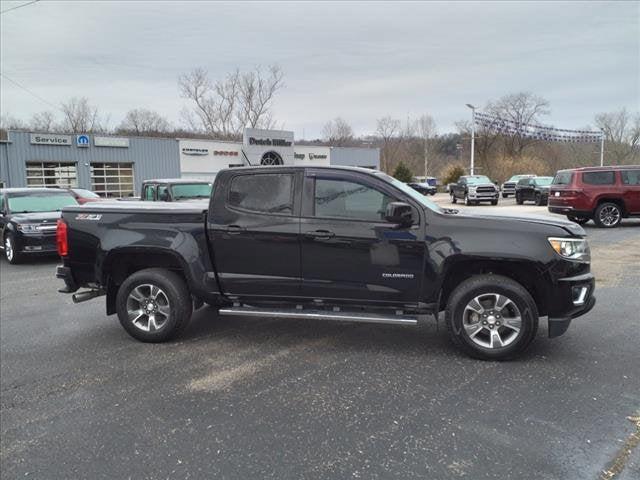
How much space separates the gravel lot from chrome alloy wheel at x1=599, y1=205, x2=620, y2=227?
451 inches

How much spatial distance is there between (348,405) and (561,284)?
2.19 metres

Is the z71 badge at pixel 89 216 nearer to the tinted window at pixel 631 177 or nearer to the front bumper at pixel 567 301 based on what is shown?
the front bumper at pixel 567 301

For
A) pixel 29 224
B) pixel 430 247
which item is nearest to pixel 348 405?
pixel 430 247

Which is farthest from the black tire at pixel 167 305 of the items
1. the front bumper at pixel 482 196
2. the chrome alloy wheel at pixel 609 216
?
the front bumper at pixel 482 196

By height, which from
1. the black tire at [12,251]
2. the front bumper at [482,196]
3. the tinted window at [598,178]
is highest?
the tinted window at [598,178]

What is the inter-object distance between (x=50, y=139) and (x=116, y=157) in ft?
15.5

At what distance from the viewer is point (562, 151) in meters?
74.9

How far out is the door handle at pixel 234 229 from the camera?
5.05 meters

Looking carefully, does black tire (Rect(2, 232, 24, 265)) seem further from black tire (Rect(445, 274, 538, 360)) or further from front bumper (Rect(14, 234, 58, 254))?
black tire (Rect(445, 274, 538, 360))

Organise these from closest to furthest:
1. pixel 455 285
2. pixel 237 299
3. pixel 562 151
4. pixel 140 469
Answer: pixel 140 469 → pixel 455 285 → pixel 237 299 → pixel 562 151

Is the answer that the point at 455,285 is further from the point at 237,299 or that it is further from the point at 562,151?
the point at 562,151

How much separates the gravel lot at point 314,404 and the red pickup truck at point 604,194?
1122 centimetres

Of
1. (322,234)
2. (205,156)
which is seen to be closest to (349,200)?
(322,234)

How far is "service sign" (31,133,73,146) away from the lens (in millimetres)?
34938
